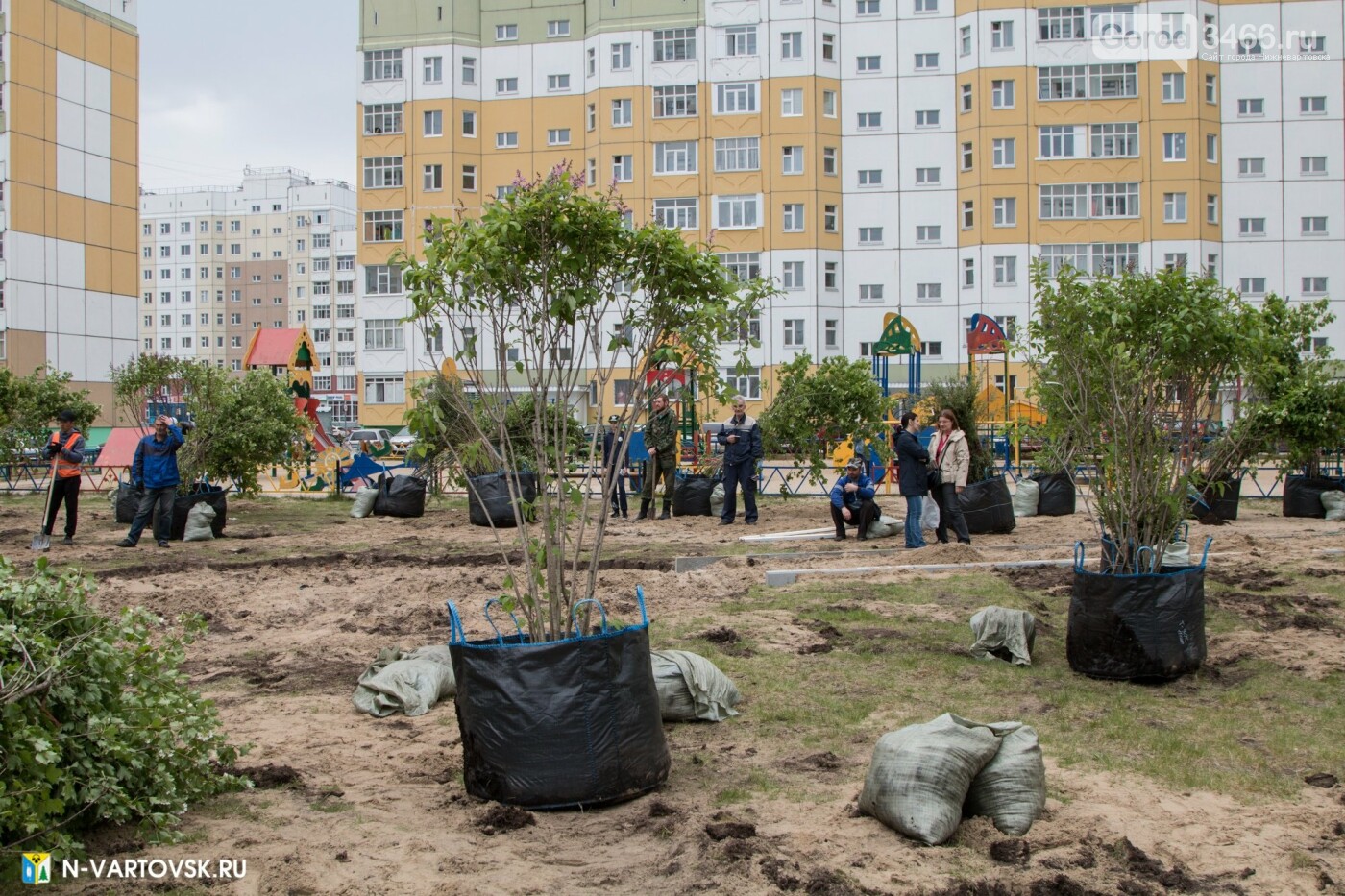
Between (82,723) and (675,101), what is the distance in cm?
5328

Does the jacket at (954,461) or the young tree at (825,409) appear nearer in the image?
the jacket at (954,461)

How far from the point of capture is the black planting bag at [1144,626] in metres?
7.30

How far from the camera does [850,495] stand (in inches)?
582

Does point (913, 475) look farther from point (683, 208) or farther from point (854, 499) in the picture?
point (683, 208)

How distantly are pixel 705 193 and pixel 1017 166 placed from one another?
13.9 meters

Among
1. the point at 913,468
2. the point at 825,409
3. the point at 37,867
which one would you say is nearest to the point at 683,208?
the point at 825,409

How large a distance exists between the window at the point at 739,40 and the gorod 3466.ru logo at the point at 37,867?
178ft

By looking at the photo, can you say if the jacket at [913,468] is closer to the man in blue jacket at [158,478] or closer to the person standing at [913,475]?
the person standing at [913,475]

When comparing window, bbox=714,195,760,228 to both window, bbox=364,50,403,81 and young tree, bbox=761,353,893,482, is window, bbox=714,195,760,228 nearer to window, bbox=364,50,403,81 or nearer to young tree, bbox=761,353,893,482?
window, bbox=364,50,403,81

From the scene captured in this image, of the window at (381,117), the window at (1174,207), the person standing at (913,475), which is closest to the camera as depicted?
the person standing at (913,475)

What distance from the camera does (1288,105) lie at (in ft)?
174

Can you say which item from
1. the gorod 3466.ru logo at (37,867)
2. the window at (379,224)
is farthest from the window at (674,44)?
the gorod 3466.ru logo at (37,867)

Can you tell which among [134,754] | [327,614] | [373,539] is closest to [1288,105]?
[373,539]

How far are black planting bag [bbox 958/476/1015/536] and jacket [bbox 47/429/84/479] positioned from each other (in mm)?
11176
